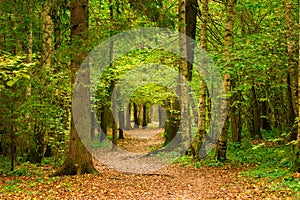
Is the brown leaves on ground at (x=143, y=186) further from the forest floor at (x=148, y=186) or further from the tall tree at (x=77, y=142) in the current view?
the tall tree at (x=77, y=142)

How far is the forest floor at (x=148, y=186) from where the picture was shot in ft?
26.7

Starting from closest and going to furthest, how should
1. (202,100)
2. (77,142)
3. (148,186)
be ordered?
(148,186)
(77,142)
(202,100)

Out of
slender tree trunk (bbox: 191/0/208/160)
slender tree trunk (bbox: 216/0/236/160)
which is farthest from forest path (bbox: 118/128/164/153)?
slender tree trunk (bbox: 216/0/236/160)

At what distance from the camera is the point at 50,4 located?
10.6 metres

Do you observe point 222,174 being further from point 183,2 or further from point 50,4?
point 50,4

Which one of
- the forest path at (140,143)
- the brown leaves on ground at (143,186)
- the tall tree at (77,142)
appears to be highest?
the tall tree at (77,142)

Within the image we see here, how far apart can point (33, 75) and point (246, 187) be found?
681 centimetres

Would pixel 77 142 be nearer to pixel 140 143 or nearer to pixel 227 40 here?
pixel 227 40

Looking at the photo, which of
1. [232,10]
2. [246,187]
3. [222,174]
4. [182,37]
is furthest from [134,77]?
[246,187]

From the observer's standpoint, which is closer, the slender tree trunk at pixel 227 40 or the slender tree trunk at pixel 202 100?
the slender tree trunk at pixel 227 40

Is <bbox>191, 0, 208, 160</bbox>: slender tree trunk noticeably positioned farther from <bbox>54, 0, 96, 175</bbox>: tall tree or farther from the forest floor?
<bbox>54, 0, 96, 175</bbox>: tall tree

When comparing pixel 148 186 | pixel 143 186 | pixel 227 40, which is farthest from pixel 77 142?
pixel 227 40

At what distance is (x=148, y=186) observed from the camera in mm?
9938

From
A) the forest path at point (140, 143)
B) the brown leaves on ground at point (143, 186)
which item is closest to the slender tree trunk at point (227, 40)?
the brown leaves on ground at point (143, 186)
